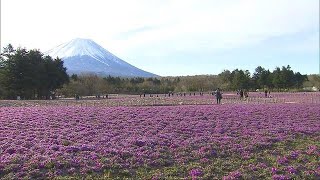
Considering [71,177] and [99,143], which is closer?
[71,177]

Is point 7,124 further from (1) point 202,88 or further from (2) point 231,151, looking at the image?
(1) point 202,88

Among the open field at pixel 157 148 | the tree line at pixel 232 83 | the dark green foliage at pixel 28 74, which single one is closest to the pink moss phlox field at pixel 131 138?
the open field at pixel 157 148

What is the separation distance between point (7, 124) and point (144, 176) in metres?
13.3

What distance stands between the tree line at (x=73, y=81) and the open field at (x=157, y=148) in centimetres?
4296

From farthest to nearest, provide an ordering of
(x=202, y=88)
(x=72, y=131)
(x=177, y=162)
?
(x=202, y=88) < (x=72, y=131) < (x=177, y=162)

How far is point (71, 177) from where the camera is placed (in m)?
12.8

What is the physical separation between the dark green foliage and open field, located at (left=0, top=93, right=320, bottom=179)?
42.6m

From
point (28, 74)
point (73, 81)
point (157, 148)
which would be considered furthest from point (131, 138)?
point (73, 81)

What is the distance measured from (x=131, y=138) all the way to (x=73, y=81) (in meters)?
77.7

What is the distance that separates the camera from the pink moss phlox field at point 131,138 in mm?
14406

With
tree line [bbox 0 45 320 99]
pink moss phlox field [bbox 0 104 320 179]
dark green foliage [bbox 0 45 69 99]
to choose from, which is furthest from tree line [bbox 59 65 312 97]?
pink moss phlox field [bbox 0 104 320 179]

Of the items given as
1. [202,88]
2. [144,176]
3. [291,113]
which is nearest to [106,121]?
[144,176]

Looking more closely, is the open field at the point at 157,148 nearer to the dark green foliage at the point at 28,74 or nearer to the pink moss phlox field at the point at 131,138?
the pink moss phlox field at the point at 131,138

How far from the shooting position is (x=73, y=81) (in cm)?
9450
